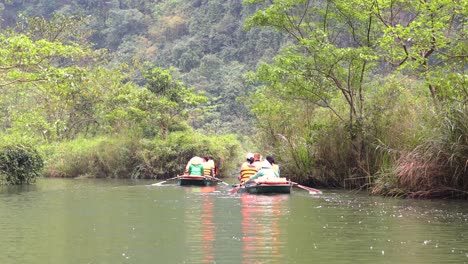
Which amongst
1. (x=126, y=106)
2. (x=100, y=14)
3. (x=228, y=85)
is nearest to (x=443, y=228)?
(x=126, y=106)

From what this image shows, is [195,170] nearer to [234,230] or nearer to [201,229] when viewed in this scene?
[201,229]

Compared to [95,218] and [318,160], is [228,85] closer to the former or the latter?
[318,160]

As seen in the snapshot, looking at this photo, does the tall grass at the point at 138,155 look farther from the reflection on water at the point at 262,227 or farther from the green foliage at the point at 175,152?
the reflection on water at the point at 262,227

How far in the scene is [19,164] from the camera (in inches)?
1099

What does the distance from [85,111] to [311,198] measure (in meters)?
26.2

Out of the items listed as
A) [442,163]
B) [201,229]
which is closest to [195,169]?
[442,163]

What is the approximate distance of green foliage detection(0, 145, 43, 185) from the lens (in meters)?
26.9

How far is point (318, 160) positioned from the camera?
24125mm

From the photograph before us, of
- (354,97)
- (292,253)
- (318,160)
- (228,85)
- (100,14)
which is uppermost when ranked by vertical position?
(100,14)

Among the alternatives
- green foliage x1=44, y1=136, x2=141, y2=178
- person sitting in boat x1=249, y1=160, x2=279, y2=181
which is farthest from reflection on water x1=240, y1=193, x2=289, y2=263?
green foliage x1=44, y1=136, x2=141, y2=178

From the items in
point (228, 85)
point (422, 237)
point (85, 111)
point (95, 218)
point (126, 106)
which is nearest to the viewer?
point (422, 237)

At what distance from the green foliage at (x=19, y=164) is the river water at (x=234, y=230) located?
7428mm

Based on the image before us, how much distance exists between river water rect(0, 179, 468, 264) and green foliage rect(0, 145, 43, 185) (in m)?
7.43

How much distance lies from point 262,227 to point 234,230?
67 centimetres
